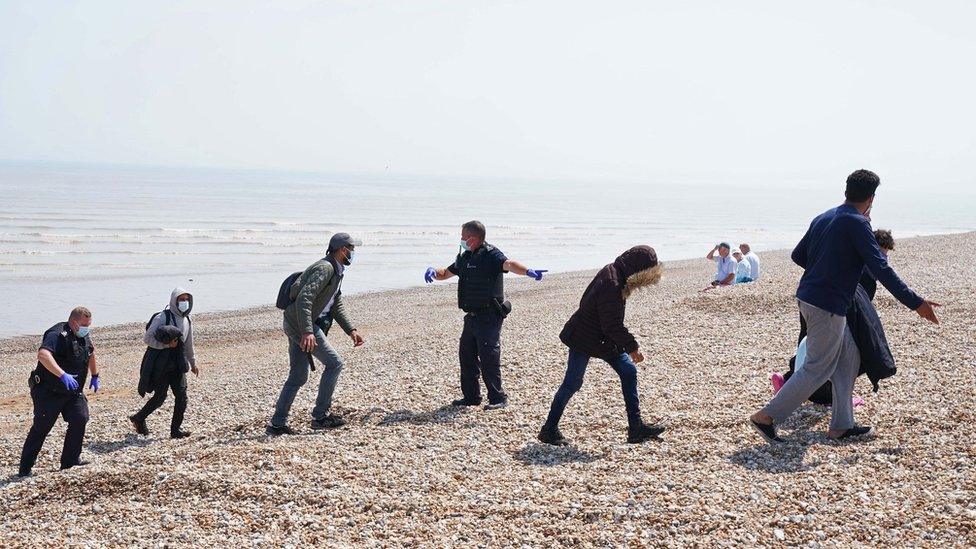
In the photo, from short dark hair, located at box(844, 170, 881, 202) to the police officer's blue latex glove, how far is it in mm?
7039

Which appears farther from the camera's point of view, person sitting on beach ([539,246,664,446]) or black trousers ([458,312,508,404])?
black trousers ([458,312,508,404])

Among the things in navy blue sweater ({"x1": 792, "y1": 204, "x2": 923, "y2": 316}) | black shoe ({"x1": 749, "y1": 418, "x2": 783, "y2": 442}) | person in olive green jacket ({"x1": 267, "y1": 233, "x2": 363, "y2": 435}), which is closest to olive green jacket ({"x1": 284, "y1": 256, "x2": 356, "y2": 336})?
person in olive green jacket ({"x1": 267, "y1": 233, "x2": 363, "y2": 435})

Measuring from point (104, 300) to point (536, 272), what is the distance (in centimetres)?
2168

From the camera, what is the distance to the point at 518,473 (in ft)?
24.1

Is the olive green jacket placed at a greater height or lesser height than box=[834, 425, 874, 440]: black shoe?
greater

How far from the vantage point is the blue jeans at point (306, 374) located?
8.95 m

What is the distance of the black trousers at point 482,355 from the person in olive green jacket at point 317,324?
132 cm

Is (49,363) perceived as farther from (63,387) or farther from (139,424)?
(139,424)

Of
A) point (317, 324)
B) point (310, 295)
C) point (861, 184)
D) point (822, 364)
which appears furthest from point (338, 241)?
point (861, 184)

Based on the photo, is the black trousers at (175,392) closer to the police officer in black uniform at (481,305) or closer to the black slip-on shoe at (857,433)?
the police officer in black uniform at (481,305)

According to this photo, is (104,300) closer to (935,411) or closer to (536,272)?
(536,272)

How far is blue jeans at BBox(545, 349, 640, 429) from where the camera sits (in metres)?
7.87

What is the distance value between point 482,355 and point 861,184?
4405 millimetres

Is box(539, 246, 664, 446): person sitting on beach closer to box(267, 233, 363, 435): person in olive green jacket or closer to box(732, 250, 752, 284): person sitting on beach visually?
box(267, 233, 363, 435): person in olive green jacket
